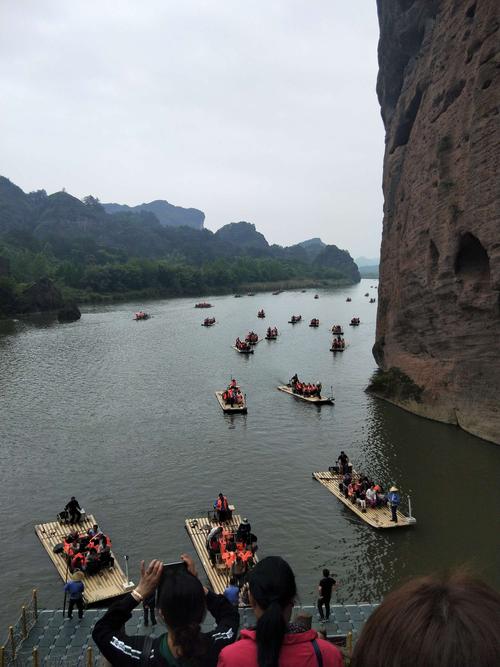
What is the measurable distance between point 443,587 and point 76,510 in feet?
74.1

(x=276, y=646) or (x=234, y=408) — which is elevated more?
(x=276, y=646)

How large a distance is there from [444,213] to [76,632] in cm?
2832

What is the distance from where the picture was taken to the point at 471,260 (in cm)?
3166

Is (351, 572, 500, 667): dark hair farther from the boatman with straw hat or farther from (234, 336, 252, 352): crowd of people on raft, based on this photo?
(234, 336, 252, 352): crowd of people on raft

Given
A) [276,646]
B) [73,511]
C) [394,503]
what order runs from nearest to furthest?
1. [276,646]
2. [394,503]
3. [73,511]

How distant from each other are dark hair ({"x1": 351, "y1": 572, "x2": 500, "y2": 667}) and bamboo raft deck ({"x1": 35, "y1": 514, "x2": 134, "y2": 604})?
55.2ft

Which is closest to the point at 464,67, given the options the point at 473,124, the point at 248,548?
the point at 473,124

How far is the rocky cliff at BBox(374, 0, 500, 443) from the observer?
93.5ft

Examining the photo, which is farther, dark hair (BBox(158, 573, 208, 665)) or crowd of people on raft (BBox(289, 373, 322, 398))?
crowd of people on raft (BBox(289, 373, 322, 398))

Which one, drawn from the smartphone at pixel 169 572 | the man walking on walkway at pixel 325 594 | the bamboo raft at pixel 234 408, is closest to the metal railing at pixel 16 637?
the man walking on walkway at pixel 325 594

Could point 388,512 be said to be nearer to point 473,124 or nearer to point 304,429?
point 304,429

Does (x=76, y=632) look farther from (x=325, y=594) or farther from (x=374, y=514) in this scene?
(x=374, y=514)

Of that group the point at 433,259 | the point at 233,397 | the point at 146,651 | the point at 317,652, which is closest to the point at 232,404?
the point at 233,397

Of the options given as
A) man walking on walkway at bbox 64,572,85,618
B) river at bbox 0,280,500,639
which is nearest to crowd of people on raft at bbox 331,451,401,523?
river at bbox 0,280,500,639
